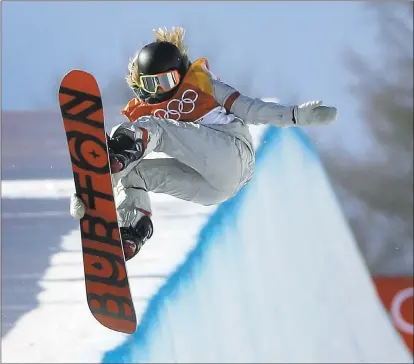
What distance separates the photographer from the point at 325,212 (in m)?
7.22

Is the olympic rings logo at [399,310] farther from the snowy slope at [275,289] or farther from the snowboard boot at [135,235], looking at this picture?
the snowboard boot at [135,235]

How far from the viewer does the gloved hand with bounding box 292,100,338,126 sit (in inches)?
143

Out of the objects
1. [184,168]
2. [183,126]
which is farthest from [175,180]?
[183,126]

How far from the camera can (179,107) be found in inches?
151

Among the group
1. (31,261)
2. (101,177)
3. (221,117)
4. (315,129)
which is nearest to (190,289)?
(31,261)

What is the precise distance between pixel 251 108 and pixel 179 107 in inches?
11.7

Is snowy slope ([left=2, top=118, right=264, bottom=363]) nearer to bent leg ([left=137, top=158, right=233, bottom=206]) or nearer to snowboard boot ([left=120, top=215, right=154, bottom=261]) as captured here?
bent leg ([left=137, top=158, right=233, bottom=206])

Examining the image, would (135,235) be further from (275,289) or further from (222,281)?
(275,289)

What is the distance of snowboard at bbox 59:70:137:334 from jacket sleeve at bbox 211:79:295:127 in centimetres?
68

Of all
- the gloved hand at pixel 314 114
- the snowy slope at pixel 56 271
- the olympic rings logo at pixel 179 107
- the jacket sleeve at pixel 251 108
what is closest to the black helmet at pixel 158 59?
the olympic rings logo at pixel 179 107

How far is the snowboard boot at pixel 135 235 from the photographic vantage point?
142 inches

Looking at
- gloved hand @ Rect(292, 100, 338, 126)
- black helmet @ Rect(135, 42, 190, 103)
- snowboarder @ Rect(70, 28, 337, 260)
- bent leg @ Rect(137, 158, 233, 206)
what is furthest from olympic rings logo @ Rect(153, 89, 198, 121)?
gloved hand @ Rect(292, 100, 338, 126)

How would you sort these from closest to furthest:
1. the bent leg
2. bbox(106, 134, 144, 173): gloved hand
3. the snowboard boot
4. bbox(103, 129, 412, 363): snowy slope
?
1. bbox(106, 134, 144, 173): gloved hand
2. the snowboard boot
3. the bent leg
4. bbox(103, 129, 412, 363): snowy slope

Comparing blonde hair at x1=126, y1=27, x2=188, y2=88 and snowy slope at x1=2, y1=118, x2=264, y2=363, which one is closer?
blonde hair at x1=126, y1=27, x2=188, y2=88
